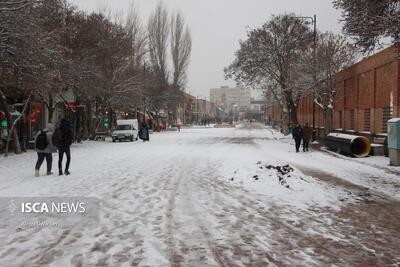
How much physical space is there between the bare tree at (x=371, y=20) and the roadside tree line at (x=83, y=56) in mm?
10301

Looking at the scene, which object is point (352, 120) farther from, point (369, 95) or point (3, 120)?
point (3, 120)

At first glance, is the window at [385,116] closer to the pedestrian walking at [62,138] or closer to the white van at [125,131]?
the pedestrian walking at [62,138]

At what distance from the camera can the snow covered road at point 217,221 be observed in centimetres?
595

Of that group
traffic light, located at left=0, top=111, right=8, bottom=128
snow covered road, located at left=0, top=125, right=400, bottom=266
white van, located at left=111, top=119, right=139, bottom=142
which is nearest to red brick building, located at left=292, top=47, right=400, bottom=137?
snow covered road, located at left=0, top=125, right=400, bottom=266

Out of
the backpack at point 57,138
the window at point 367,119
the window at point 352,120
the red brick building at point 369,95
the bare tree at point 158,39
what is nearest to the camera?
the backpack at point 57,138

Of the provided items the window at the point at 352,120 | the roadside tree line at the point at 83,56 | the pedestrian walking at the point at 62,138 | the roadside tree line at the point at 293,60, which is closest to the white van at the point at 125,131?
the roadside tree line at the point at 83,56

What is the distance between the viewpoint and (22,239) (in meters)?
6.64

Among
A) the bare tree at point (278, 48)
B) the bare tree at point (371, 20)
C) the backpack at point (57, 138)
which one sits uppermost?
the bare tree at point (278, 48)

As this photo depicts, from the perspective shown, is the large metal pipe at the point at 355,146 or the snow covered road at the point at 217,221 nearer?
the snow covered road at the point at 217,221

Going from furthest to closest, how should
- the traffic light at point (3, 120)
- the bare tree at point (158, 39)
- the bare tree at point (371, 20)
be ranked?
the bare tree at point (158, 39), the traffic light at point (3, 120), the bare tree at point (371, 20)

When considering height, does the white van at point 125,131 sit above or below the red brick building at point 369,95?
below

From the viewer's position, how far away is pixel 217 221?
7984mm

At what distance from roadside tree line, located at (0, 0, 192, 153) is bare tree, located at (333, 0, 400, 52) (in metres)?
10.3

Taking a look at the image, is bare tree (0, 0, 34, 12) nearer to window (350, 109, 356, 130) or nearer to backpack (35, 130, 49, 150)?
backpack (35, 130, 49, 150)
